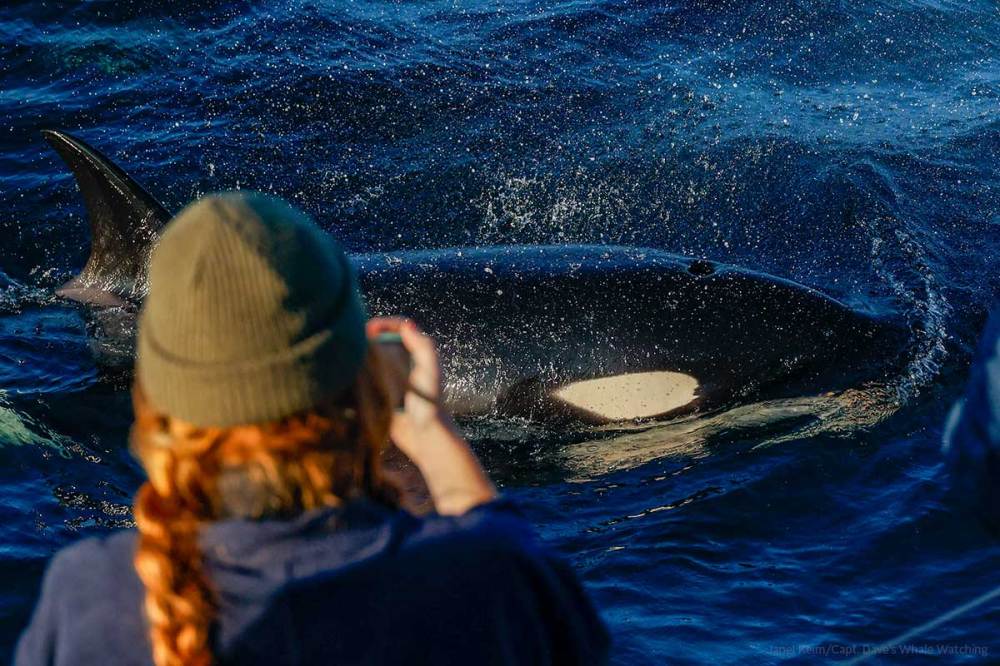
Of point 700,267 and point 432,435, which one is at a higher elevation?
point 432,435

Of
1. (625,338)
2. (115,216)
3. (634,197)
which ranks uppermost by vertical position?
(115,216)

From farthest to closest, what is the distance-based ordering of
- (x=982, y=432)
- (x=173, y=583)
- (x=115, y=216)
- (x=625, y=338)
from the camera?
(x=115, y=216)
(x=625, y=338)
(x=982, y=432)
(x=173, y=583)

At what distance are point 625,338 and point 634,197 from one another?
3.78 metres

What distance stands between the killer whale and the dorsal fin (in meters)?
1.61

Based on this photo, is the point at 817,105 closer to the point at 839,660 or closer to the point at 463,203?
the point at 463,203

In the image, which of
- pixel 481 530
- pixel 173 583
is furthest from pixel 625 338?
pixel 173 583

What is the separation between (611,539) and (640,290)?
1.77m

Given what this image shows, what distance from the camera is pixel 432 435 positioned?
7.30 ft

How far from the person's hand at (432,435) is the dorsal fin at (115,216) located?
554 cm

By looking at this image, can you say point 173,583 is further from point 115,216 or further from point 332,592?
point 115,216

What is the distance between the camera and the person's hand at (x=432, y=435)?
221 cm

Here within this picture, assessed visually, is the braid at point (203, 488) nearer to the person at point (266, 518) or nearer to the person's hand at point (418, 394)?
the person at point (266, 518)

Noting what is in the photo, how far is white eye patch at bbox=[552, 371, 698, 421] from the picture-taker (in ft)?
22.6

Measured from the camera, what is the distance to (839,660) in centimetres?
495
